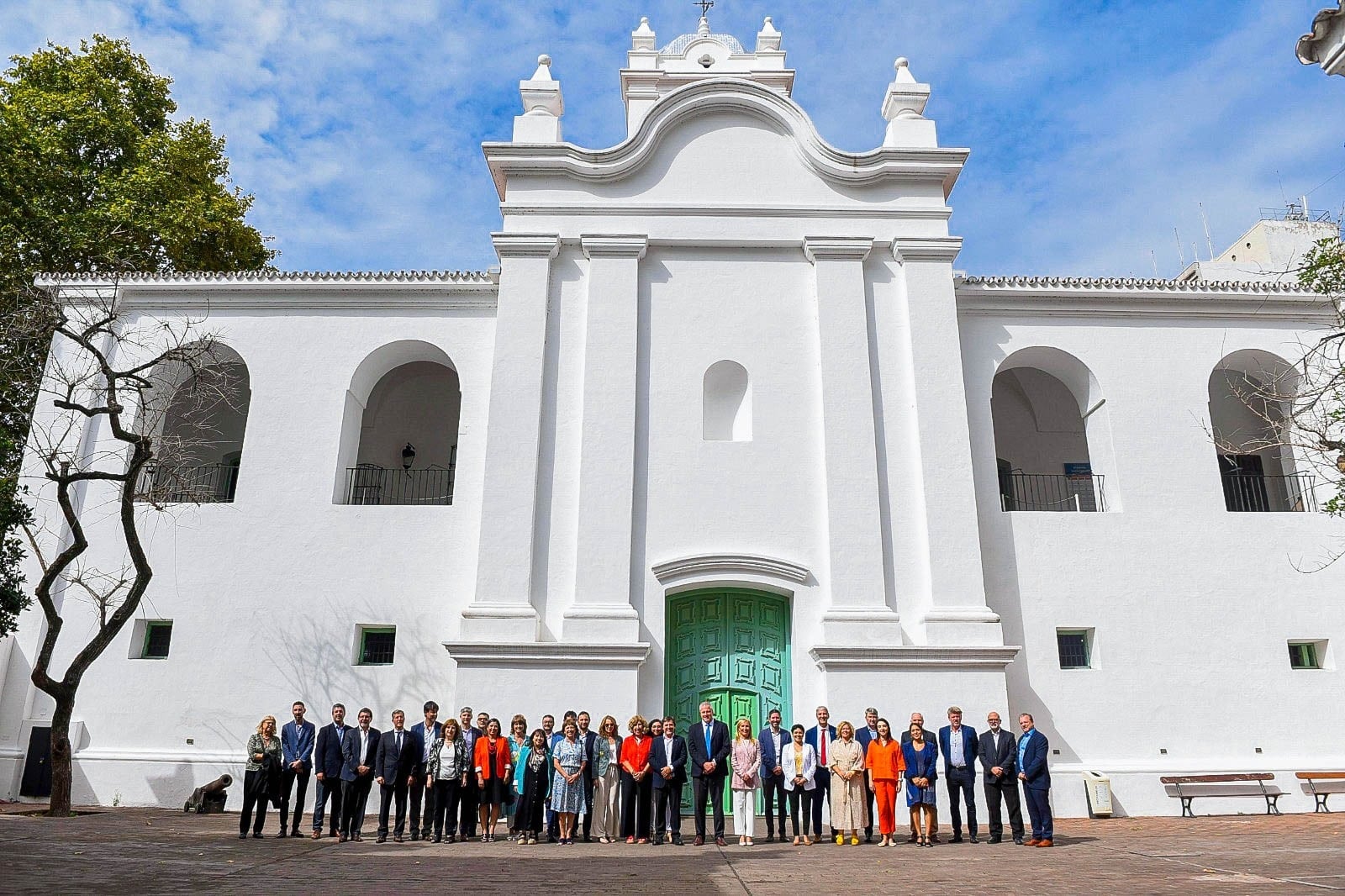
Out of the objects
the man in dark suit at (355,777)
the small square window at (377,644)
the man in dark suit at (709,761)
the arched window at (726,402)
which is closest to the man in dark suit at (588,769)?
the man in dark suit at (709,761)

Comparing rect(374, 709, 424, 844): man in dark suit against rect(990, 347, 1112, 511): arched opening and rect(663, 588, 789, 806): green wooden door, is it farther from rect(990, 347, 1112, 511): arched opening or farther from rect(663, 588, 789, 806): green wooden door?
rect(990, 347, 1112, 511): arched opening

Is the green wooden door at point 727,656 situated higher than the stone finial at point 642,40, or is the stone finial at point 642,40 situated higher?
Result: the stone finial at point 642,40

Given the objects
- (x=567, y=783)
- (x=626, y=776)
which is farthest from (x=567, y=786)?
(x=626, y=776)

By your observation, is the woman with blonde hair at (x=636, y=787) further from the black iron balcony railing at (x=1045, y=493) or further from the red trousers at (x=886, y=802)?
the black iron balcony railing at (x=1045, y=493)

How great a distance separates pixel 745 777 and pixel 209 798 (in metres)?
7.36

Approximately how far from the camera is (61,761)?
11633 mm

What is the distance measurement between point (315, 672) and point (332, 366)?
4828 mm

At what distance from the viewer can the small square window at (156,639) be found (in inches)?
543

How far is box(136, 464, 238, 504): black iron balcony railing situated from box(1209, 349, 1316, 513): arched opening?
1598cm

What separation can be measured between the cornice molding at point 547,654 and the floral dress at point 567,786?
2009 mm

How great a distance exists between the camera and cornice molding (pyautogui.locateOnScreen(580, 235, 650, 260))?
14.7 m

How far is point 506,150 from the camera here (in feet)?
49.3

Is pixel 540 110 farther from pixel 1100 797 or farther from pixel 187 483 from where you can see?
pixel 1100 797

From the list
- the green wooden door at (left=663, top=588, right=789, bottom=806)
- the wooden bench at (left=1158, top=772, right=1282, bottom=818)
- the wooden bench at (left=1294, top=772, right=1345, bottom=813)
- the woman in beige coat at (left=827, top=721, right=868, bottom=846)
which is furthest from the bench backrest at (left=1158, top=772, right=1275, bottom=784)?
the green wooden door at (left=663, top=588, right=789, bottom=806)
